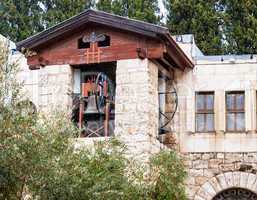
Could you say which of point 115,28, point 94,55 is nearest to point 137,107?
point 94,55

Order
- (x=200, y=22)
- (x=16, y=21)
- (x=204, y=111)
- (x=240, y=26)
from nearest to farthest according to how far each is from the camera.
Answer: (x=204, y=111) → (x=240, y=26) → (x=200, y=22) → (x=16, y=21)

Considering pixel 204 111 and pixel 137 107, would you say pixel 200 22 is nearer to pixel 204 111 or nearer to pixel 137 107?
pixel 204 111

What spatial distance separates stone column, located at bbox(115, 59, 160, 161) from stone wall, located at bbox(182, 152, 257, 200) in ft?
5.40

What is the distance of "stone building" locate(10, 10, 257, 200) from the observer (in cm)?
1688

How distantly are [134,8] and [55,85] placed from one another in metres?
13.2

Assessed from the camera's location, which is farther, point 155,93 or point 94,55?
point 94,55

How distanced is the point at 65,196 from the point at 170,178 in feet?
18.0

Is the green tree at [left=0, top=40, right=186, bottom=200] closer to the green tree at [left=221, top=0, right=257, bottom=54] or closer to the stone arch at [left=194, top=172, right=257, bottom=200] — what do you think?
the stone arch at [left=194, top=172, right=257, bottom=200]

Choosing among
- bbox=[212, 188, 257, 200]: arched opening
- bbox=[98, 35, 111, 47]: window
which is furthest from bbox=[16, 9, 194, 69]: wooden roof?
bbox=[212, 188, 257, 200]: arched opening

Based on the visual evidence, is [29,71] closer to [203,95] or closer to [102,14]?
[102,14]

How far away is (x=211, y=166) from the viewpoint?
59.9ft

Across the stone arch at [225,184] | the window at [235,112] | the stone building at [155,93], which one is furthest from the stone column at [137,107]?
the window at [235,112]

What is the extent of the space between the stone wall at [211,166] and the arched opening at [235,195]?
235 millimetres

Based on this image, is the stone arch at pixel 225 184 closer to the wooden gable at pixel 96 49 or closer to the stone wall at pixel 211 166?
the stone wall at pixel 211 166
